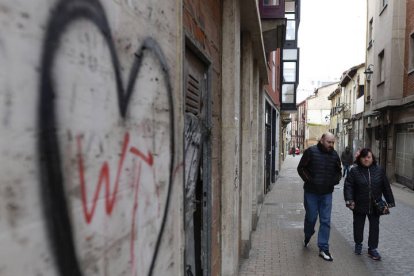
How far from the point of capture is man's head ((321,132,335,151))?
590 cm

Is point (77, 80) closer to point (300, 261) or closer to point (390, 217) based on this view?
point (300, 261)

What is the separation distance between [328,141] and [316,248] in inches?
70.5

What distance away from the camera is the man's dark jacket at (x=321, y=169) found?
5.94 metres

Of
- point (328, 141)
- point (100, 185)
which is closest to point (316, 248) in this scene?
point (328, 141)

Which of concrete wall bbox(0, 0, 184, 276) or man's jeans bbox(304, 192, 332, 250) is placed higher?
concrete wall bbox(0, 0, 184, 276)

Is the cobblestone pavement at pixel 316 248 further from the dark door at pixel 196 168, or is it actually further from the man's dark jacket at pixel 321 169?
the dark door at pixel 196 168

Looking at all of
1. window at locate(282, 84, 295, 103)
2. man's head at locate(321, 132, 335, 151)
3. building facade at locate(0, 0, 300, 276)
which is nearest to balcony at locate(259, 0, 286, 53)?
man's head at locate(321, 132, 335, 151)

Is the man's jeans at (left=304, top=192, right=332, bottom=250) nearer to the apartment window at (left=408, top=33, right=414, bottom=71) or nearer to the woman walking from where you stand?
the woman walking

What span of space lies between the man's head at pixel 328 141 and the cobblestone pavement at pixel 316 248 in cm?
161

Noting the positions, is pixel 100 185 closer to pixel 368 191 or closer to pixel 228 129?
pixel 228 129

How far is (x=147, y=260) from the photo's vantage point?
1736mm

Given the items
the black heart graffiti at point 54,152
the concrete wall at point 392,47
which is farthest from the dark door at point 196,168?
the concrete wall at point 392,47

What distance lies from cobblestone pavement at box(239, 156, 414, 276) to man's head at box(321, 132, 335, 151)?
5.30ft

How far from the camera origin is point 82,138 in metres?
1.19
